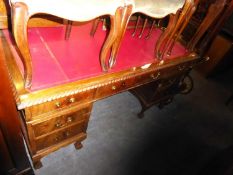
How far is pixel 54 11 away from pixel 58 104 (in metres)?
0.58

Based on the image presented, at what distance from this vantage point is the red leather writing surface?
1.25 metres

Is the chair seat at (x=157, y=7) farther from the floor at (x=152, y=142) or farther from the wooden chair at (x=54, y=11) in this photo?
the floor at (x=152, y=142)

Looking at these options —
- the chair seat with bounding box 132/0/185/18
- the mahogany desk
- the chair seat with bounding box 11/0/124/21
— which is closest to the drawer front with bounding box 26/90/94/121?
the mahogany desk

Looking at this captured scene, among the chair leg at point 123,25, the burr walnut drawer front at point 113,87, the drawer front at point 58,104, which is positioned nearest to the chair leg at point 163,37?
the burr walnut drawer front at point 113,87

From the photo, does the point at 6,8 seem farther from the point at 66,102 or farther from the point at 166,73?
the point at 166,73

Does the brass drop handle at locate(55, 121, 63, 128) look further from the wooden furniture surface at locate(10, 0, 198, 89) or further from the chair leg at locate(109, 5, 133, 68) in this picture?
the chair leg at locate(109, 5, 133, 68)

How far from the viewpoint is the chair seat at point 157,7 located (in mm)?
1285

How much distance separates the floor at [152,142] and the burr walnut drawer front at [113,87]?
707 millimetres

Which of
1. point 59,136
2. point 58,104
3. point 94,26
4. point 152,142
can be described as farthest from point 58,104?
point 152,142

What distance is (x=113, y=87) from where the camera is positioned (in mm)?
1517

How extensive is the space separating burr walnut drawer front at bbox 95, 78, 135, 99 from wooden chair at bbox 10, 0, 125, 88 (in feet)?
1.17

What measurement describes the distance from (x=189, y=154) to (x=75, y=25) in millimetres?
1774

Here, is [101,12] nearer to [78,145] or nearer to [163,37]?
[163,37]

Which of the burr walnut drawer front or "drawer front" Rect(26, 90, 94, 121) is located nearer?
"drawer front" Rect(26, 90, 94, 121)
